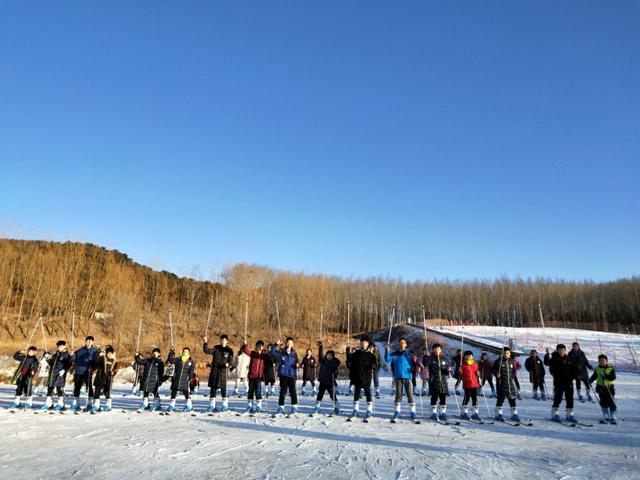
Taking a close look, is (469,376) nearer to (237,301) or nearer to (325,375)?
(325,375)

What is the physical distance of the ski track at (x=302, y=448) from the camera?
646cm

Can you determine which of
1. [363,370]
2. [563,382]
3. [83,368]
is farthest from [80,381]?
[563,382]

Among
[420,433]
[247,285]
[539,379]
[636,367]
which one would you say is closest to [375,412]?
[420,433]

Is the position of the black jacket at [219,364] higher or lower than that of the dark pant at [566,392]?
higher

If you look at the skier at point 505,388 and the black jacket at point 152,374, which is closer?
the skier at point 505,388

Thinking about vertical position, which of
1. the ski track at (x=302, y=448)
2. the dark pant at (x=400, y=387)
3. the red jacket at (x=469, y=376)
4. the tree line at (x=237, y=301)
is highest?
the tree line at (x=237, y=301)

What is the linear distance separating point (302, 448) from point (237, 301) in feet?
173

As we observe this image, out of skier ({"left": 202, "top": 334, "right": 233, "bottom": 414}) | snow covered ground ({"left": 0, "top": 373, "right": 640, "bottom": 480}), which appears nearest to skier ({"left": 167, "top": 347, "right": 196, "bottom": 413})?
skier ({"left": 202, "top": 334, "right": 233, "bottom": 414})

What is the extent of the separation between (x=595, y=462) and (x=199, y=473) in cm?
571

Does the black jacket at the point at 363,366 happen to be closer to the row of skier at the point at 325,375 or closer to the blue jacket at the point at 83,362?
the row of skier at the point at 325,375

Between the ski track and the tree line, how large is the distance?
42.3 feet

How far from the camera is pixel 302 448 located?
25.8ft

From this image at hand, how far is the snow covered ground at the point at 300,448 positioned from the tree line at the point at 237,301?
12.9 m

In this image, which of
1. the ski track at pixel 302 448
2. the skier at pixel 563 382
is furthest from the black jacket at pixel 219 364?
the skier at pixel 563 382
